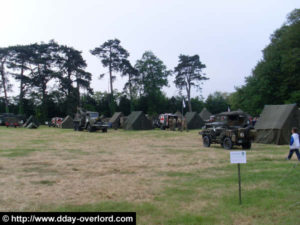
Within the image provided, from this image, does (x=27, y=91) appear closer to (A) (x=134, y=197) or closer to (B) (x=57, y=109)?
(B) (x=57, y=109)

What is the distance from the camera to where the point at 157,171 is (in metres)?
9.34

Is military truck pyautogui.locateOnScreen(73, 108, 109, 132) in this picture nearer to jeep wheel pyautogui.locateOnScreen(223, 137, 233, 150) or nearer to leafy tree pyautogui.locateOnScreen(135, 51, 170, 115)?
jeep wheel pyautogui.locateOnScreen(223, 137, 233, 150)

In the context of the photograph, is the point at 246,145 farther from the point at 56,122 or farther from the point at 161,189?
the point at 56,122

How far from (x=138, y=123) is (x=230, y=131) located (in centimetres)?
1894

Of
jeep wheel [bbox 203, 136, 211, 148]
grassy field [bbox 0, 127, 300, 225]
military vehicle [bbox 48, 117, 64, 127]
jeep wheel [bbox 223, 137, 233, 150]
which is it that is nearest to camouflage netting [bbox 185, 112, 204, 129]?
jeep wheel [bbox 203, 136, 211, 148]

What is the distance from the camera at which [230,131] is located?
603 inches

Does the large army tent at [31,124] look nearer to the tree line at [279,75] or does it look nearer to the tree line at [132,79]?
the tree line at [132,79]

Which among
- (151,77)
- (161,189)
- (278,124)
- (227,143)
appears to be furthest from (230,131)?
(151,77)

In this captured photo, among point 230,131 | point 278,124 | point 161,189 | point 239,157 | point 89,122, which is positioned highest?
point 89,122

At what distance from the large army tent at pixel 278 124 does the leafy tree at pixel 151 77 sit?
123ft

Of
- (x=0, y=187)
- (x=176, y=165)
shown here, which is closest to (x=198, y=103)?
(x=176, y=165)

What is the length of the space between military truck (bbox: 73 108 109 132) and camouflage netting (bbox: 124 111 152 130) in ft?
11.1

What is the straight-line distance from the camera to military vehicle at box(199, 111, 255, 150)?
15078 millimetres

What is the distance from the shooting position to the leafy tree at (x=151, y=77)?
56000 mm
